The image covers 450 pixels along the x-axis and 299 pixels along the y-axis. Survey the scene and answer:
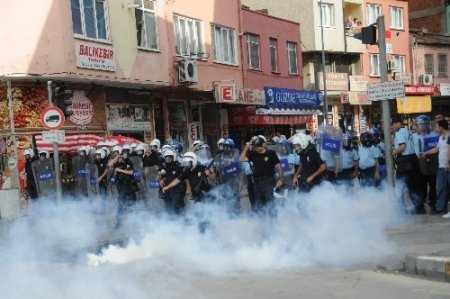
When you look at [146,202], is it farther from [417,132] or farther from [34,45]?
[34,45]

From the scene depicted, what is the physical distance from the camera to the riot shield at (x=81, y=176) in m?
16.2

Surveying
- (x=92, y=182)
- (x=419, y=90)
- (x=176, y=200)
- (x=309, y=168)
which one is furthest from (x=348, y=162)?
(x=419, y=90)

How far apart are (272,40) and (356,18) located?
1061cm

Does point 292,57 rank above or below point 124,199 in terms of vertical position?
above

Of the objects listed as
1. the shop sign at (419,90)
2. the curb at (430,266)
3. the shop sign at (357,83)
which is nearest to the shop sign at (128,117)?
the curb at (430,266)

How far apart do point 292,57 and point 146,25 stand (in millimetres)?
12855

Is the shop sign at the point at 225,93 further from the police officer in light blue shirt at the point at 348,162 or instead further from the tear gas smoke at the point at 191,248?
the tear gas smoke at the point at 191,248

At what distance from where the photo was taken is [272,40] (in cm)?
3097

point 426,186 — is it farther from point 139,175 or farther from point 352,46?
point 352,46

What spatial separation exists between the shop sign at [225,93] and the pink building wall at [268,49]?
3.19 meters

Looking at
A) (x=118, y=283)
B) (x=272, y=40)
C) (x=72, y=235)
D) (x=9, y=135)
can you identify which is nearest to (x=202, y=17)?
(x=272, y=40)

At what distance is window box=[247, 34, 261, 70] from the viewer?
28.5 meters

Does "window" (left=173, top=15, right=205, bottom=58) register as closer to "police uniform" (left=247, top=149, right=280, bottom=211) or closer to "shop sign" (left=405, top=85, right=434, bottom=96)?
"police uniform" (left=247, top=149, right=280, bottom=211)

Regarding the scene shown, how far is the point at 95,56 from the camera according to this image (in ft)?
63.1
